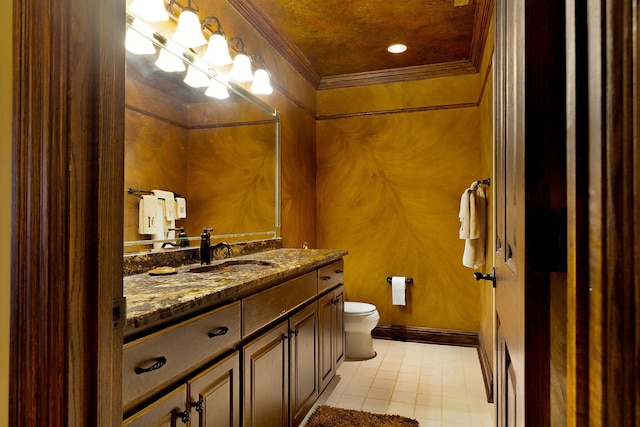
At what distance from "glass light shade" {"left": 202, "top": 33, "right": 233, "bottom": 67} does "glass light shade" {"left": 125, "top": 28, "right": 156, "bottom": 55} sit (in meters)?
0.43

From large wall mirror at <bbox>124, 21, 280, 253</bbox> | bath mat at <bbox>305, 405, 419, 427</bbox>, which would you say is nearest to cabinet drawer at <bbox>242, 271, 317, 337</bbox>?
large wall mirror at <bbox>124, 21, 280, 253</bbox>

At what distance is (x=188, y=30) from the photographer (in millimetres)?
1927

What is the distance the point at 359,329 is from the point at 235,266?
1.45m

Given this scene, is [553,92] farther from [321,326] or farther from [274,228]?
[274,228]

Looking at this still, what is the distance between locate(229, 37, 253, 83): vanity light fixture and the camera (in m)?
2.41

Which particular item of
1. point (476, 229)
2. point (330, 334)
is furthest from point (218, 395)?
point (476, 229)

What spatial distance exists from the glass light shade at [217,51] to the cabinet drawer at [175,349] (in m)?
1.47

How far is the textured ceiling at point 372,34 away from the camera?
2576 millimetres

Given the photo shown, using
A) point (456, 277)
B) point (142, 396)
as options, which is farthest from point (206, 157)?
point (456, 277)

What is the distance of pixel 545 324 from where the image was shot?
621 mm

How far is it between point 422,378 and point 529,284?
2.50 meters

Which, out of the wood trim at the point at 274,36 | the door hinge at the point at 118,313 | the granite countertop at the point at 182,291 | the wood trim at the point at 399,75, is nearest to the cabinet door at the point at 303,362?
the granite countertop at the point at 182,291

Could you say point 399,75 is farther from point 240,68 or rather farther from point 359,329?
point 359,329

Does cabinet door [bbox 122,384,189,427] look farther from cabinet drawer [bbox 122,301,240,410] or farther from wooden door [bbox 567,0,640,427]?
wooden door [bbox 567,0,640,427]
